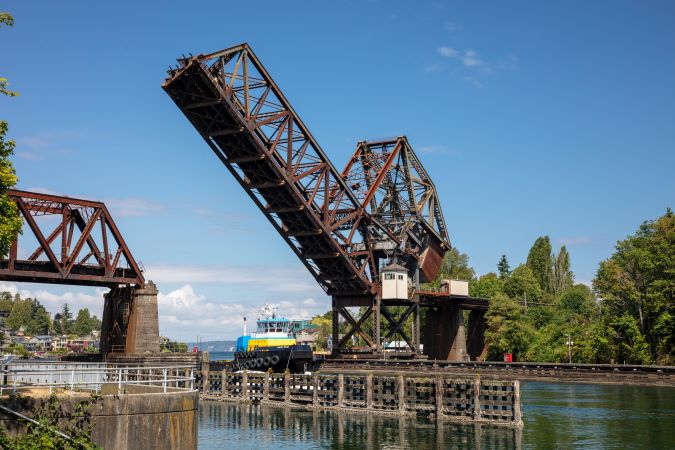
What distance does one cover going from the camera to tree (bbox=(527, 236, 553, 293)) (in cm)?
12225

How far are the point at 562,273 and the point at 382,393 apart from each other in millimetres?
95947

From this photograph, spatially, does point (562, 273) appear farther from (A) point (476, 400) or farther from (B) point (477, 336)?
(A) point (476, 400)

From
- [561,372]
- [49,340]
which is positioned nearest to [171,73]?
[561,372]

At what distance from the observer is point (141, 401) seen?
17234mm

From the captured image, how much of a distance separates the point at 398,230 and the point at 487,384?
27509 mm

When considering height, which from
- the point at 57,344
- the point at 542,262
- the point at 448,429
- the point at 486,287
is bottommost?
the point at 57,344

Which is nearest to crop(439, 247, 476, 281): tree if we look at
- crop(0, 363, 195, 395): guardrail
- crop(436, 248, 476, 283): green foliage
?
crop(436, 248, 476, 283): green foliage

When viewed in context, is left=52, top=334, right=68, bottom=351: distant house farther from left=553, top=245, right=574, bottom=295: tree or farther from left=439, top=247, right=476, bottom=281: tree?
left=553, top=245, right=574, bottom=295: tree

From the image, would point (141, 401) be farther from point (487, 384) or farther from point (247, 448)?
point (487, 384)

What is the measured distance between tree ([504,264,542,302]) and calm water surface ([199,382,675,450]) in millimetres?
59669

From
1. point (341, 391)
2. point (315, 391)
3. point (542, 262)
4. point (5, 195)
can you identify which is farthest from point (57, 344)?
point (5, 195)

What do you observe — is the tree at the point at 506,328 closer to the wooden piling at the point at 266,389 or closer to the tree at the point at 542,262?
the wooden piling at the point at 266,389

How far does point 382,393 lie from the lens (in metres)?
36.4

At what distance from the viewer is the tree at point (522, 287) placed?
100938mm
